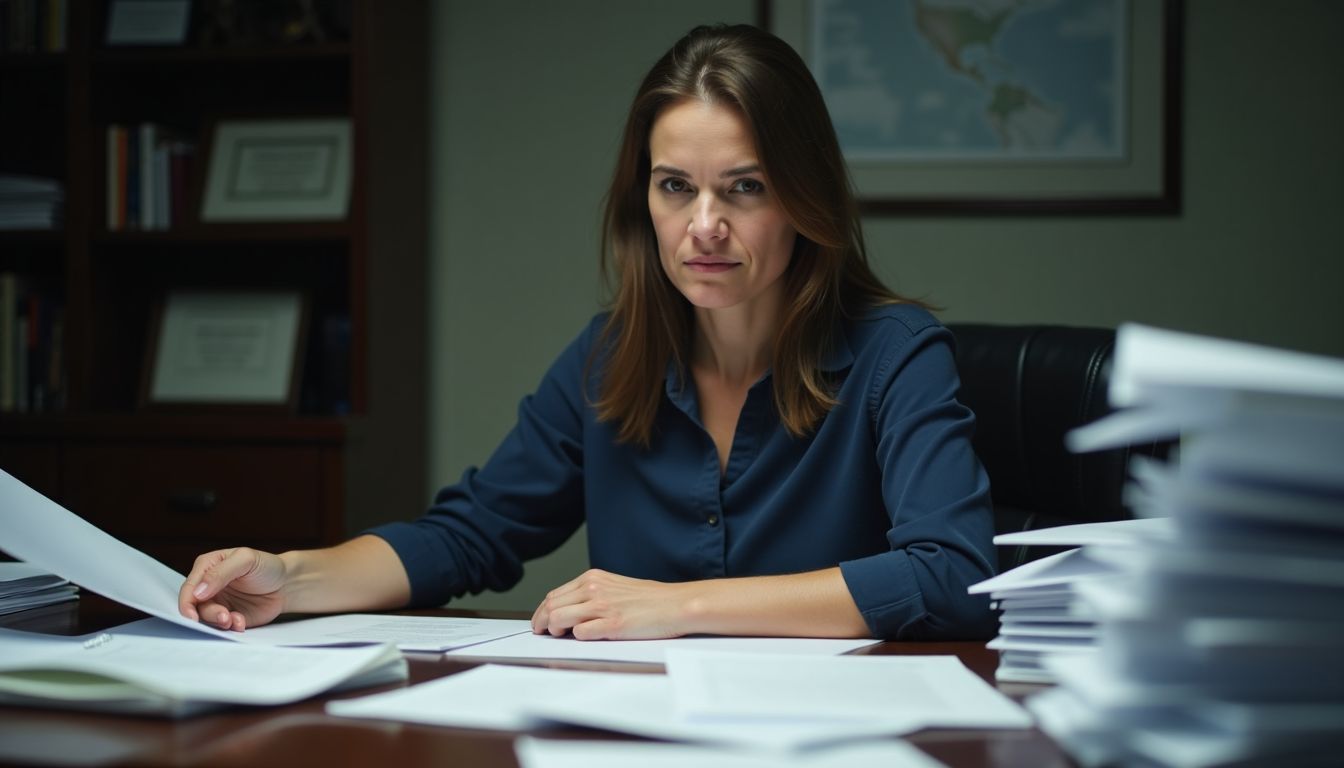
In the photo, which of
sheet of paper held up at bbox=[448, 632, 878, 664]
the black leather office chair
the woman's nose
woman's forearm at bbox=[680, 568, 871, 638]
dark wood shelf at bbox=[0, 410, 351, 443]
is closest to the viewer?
sheet of paper held up at bbox=[448, 632, 878, 664]

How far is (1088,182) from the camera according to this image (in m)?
2.50

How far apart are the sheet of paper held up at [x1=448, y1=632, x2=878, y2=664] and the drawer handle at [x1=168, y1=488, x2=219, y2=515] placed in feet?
4.78

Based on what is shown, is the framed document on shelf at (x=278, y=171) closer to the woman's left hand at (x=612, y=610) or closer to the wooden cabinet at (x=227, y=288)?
the wooden cabinet at (x=227, y=288)

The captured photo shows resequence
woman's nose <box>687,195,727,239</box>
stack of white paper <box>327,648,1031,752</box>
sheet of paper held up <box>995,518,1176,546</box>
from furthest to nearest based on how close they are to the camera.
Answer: woman's nose <box>687,195,727,239</box>, sheet of paper held up <box>995,518,1176,546</box>, stack of white paper <box>327,648,1031,752</box>

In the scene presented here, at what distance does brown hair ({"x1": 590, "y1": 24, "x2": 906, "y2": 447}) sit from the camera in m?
1.42

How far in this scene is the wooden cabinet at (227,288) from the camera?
2359mm

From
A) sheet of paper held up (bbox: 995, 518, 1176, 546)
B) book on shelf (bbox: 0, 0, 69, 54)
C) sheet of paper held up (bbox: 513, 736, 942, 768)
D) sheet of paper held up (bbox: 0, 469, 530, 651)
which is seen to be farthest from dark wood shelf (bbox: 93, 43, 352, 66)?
sheet of paper held up (bbox: 513, 736, 942, 768)

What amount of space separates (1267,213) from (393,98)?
1823mm

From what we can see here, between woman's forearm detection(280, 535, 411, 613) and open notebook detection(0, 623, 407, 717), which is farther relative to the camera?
woman's forearm detection(280, 535, 411, 613)

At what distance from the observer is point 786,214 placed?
1.42m

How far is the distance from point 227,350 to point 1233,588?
7.75 ft

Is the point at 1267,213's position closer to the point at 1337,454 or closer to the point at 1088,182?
the point at 1088,182

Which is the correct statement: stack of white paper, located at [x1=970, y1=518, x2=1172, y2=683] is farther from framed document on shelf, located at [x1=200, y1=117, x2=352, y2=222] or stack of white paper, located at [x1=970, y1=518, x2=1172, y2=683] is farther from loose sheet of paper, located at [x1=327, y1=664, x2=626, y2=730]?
framed document on shelf, located at [x1=200, y1=117, x2=352, y2=222]

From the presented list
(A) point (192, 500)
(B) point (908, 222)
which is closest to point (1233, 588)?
(B) point (908, 222)
